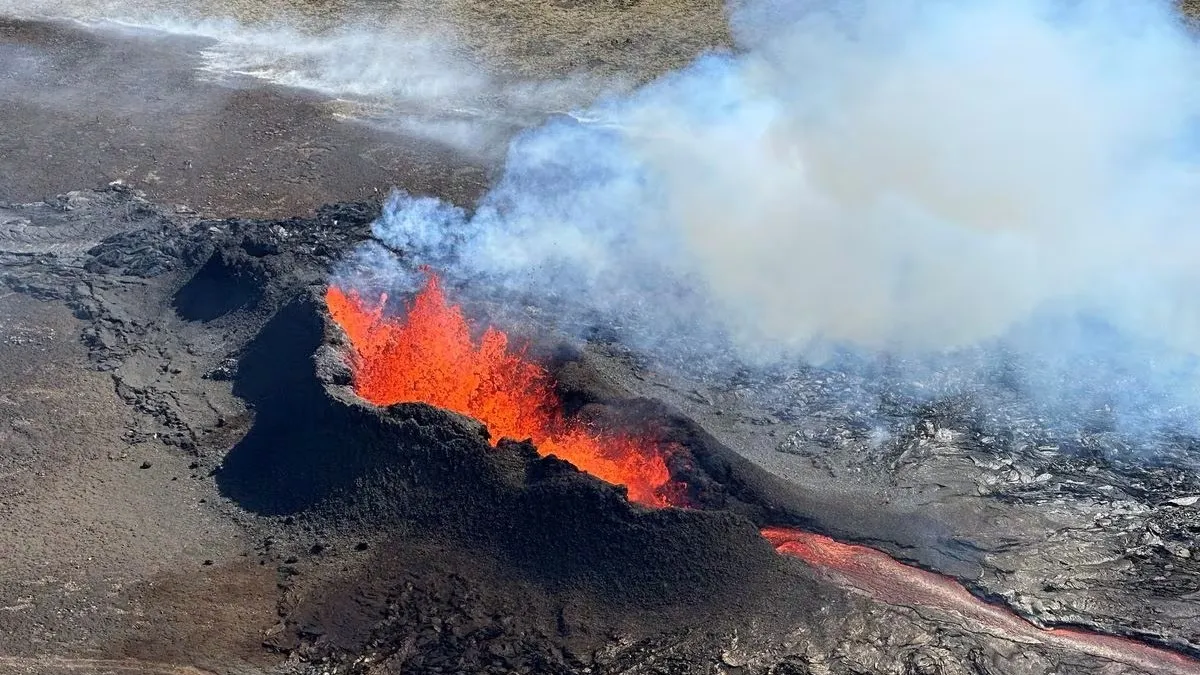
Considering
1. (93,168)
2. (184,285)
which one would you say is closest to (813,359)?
(184,285)

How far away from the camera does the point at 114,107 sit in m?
25.6

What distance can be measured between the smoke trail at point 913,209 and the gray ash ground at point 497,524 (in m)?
1.79

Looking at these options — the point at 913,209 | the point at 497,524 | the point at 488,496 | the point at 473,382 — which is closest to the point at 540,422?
the point at 473,382

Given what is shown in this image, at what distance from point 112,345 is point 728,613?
1051 cm

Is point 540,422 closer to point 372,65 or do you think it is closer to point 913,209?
point 913,209

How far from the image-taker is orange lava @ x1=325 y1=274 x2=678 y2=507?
1350cm

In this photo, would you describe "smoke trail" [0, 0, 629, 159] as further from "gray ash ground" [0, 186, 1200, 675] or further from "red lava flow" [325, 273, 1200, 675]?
"gray ash ground" [0, 186, 1200, 675]

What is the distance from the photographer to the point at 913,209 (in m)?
18.4

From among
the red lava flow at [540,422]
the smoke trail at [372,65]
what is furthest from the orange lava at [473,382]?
the smoke trail at [372,65]

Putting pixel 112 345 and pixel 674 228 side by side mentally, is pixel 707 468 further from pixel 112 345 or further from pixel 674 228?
pixel 112 345

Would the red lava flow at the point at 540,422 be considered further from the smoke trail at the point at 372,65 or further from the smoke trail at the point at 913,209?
the smoke trail at the point at 372,65

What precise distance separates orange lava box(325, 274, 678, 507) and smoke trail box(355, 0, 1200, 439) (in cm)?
178

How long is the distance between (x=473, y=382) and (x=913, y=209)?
343 inches

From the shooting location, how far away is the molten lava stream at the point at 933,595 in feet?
37.8
